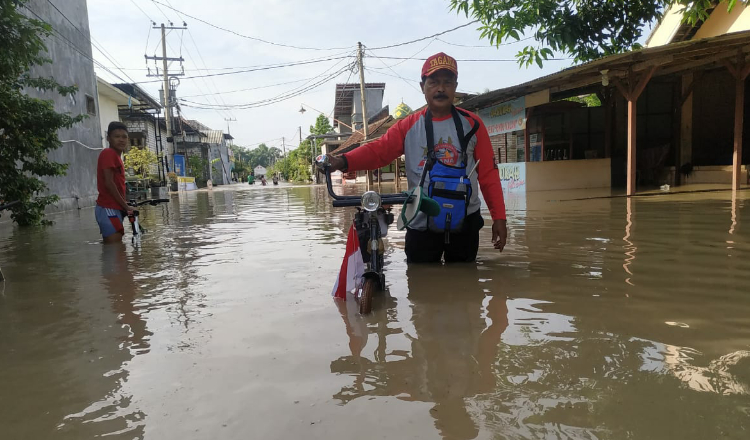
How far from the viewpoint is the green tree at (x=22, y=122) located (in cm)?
551

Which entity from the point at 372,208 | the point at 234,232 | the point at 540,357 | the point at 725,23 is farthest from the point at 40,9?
the point at 725,23

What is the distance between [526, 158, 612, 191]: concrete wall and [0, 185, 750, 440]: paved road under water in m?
9.08

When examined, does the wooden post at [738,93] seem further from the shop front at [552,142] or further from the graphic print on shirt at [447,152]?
the graphic print on shirt at [447,152]

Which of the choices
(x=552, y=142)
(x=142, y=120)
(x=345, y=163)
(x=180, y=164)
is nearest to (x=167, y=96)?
(x=142, y=120)

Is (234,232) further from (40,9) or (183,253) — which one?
(40,9)

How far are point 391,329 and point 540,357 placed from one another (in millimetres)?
827

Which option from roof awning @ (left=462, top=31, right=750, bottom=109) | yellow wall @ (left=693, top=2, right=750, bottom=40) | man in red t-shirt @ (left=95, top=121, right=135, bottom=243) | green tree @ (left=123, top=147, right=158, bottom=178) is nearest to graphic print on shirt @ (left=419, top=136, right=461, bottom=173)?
man in red t-shirt @ (left=95, top=121, right=135, bottom=243)

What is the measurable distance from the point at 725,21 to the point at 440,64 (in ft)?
46.4

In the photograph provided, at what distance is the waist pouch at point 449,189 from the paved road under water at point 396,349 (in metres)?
0.52

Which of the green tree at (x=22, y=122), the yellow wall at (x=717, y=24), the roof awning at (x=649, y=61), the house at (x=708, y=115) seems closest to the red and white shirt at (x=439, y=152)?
the green tree at (x=22, y=122)

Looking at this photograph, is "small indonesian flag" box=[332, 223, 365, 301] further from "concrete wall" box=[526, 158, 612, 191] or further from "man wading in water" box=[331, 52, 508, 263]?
"concrete wall" box=[526, 158, 612, 191]

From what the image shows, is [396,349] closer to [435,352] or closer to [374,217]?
[435,352]

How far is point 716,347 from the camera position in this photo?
2.33 metres

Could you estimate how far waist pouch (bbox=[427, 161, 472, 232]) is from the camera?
3.75 m
